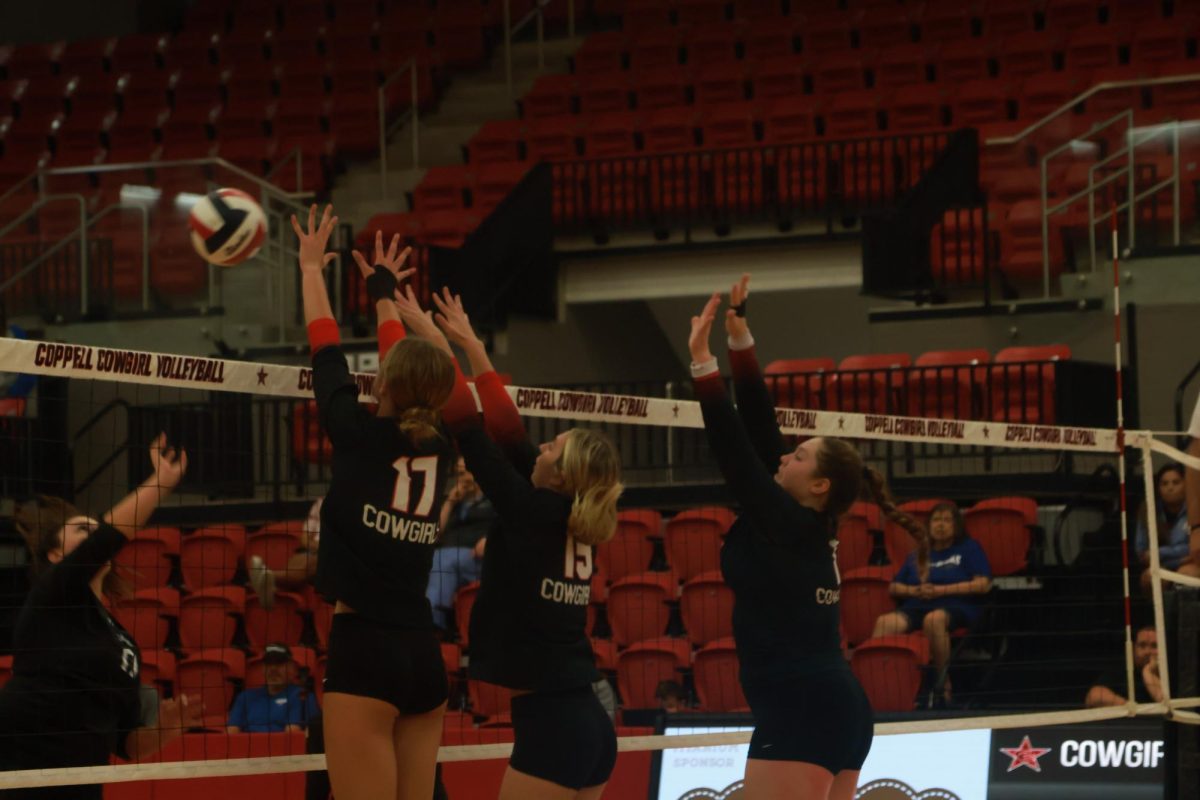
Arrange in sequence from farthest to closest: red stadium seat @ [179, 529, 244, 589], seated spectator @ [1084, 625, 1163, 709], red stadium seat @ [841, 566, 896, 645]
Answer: red stadium seat @ [179, 529, 244, 589] < red stadium seat @ [841, 566, 896, 645] < seated spectator @ [1084, 625, 1163, 709]

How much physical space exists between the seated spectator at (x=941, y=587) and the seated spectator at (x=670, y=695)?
1.13 meters

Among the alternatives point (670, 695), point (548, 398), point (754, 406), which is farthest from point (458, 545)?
point (754, 406)

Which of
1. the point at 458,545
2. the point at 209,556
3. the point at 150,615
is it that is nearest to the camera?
the point at 458,545

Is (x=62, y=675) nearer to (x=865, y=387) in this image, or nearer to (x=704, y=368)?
(x=704, y=368)

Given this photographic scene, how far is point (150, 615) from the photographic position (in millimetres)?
10289

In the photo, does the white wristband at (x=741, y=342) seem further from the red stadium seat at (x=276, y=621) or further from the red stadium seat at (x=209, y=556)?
the red stadium seat at (x=209, y=556)

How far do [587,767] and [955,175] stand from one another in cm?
1075

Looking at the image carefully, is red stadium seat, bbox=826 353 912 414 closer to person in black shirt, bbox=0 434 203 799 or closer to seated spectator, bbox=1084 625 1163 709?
seated spectator, bbox=1084 625 1163 709

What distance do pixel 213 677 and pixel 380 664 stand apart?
5.12 m

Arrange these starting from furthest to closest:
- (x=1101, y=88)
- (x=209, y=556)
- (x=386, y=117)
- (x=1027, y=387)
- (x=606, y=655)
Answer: (x=386, y=117) → (x=1101, y=88) → (x=1027, y=387) → (x=209, y=556) → (x=606, y=655)

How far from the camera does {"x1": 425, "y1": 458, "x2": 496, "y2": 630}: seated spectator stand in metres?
9.49

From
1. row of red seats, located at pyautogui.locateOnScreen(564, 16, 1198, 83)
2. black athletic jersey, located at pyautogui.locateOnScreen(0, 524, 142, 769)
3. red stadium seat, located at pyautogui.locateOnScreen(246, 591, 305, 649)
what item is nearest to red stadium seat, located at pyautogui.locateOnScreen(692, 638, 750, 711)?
red stadium seat, located at pyautogui.locateOnScreen(246, 591, 305, 649)

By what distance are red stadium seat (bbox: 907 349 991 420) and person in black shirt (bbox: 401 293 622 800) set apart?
25.3 feet

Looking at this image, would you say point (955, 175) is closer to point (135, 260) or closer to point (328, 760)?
point (135, 260)
